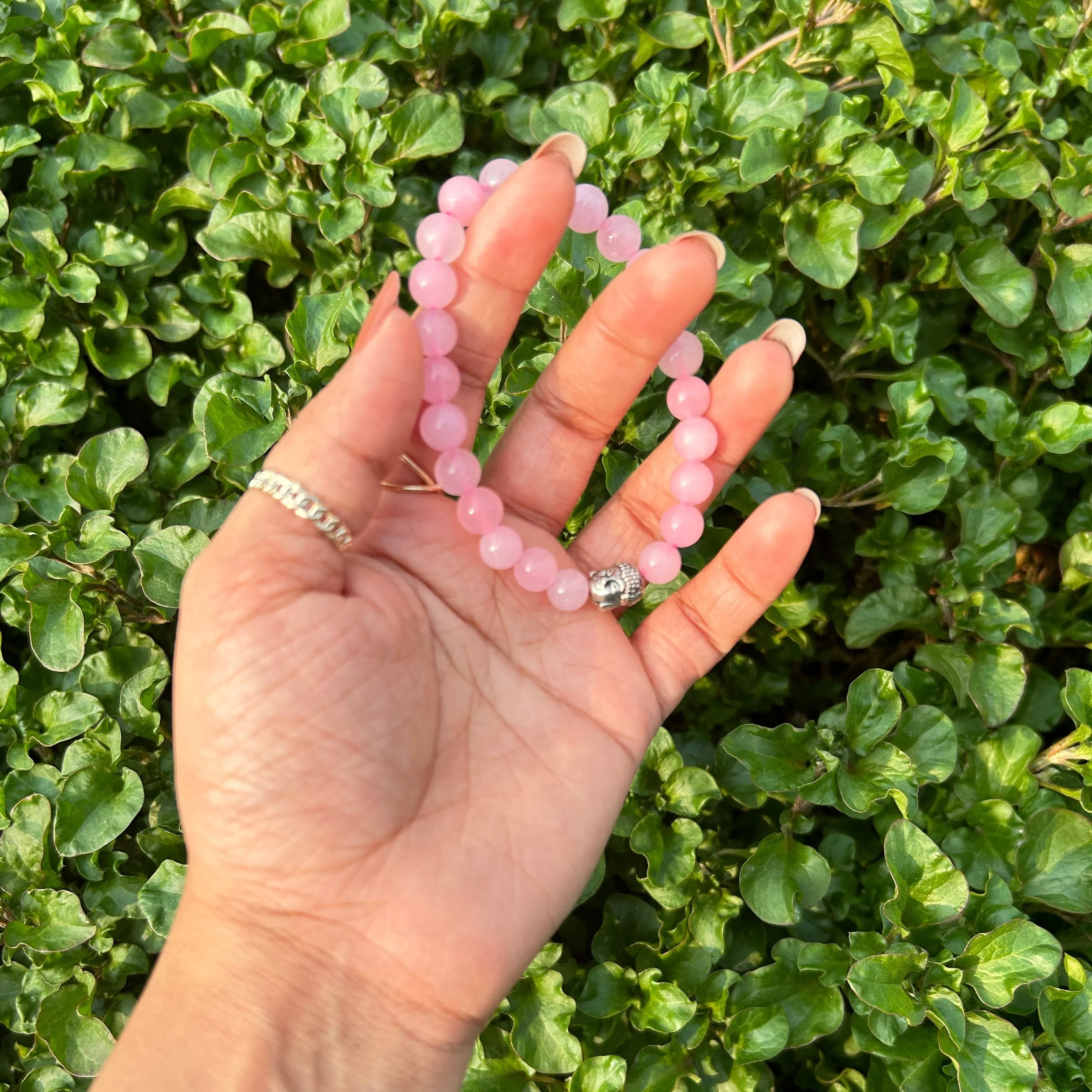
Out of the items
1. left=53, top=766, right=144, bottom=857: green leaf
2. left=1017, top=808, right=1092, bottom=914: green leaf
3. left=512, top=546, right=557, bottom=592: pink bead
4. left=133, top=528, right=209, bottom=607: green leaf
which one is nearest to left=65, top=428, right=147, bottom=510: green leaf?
left=133, top=528, right=209, bottom=607: green leaf

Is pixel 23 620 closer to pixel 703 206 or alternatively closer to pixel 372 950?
pixel 372 950

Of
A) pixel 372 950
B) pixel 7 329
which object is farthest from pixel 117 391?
pixel 372 950

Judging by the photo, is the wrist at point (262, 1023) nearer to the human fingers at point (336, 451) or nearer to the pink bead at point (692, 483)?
the human fingers at point (336, 451)

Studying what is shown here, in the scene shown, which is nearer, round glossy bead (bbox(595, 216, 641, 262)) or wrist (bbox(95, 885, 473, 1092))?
wrist (bbox(95, 885, 473, 1092))

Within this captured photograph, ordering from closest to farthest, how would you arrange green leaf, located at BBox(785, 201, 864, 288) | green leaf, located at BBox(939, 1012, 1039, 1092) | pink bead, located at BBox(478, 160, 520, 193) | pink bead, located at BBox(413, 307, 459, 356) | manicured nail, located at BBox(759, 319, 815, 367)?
green leaf, located at BBox(939, 1012, 1039, 1092) < pink bead, located at BBox(413, 307, 459, 356) < manicured nail, located at BBox(759, 319, 815, 367) < pink bead, located at BBox(478, 160, 520, 193) < green leaf, located at BBox(785, 201, 864, 288)

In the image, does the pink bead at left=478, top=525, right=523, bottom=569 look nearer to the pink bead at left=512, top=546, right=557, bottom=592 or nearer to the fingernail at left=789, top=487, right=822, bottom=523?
the pink bead at left=512, top=546, right=557, bottom=592

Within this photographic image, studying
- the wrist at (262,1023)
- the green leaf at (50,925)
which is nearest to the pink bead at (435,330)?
the wrist at (262,1023)
